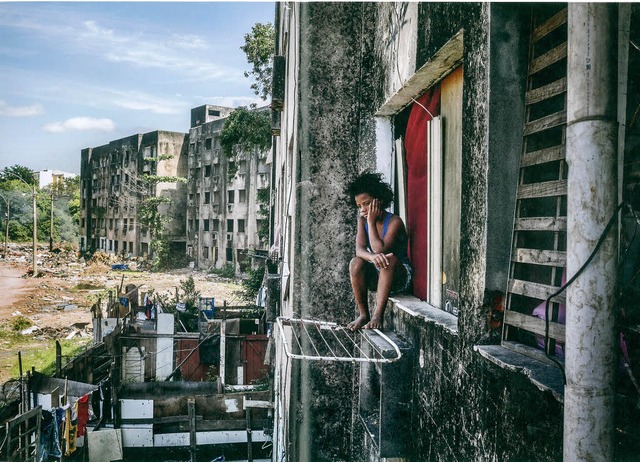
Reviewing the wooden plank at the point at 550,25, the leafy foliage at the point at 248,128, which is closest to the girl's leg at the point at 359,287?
the wooden plank at the point at 550,25

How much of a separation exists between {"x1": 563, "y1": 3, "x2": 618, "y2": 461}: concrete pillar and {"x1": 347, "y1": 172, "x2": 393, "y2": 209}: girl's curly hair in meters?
2.39

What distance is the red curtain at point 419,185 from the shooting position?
134 inches

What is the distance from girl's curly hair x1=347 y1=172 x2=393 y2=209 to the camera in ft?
12.4

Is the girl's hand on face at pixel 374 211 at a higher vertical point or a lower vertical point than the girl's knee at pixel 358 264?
higher

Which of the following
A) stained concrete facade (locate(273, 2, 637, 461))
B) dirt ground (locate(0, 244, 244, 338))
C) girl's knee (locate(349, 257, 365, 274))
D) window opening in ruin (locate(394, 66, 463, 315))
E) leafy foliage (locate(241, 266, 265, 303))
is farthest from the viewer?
dirt ground (locate(0, 244, 244, 338))

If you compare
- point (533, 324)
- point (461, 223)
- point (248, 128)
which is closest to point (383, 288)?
point (461, 223)

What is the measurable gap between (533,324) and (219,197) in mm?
37082

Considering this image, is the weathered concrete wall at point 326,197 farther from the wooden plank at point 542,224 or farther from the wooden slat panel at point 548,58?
the wooden plank at point 542,224

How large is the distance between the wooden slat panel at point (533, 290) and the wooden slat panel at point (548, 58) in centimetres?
88

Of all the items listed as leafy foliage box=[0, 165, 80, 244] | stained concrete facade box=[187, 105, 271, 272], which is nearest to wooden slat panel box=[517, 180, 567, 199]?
stained concrete facade box=[187, 105, 271, 272]

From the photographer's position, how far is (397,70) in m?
3.53

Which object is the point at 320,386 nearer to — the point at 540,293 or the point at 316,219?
the point at 316,219

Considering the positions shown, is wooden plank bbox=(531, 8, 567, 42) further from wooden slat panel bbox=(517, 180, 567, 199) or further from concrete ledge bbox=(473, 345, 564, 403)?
concrete ledge bbox=(473, 345, 564, 403)

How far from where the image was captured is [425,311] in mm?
3113
